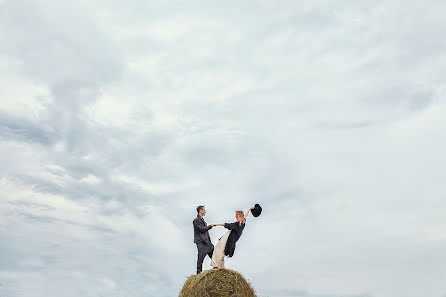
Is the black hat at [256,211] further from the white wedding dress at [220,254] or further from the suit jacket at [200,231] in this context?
the suit jacket at [200,231]

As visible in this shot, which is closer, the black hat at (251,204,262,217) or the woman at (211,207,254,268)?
the woman at (211,207,254,268)

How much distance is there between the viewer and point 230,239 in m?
19.0

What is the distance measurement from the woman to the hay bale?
803mm

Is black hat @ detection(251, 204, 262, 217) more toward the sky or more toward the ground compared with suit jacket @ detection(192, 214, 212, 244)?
more toward the sky

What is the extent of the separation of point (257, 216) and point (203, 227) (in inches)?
74.0

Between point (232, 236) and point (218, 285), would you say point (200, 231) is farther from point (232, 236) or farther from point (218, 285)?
point (218, 285)

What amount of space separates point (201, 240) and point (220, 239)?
0.75 meters

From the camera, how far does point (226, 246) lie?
62.1 ft

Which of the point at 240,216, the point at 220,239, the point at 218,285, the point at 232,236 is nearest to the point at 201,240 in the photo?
the point at 220,239

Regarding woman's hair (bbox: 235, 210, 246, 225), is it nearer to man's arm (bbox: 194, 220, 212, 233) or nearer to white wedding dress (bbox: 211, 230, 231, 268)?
white wedding dress (bbox: 211, 230, 231, 268)

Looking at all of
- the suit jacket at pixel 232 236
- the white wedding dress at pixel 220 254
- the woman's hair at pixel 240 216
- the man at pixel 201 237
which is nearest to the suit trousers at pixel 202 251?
the man at pixel 201 237

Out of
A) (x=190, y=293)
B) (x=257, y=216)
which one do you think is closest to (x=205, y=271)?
(x=190, y=293)

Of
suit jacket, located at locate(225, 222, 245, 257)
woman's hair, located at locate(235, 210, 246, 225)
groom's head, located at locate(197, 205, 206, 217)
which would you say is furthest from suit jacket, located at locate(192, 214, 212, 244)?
woman's hair, located at locate(235, 210, 246, 225)

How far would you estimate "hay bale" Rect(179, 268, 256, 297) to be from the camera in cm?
1744
